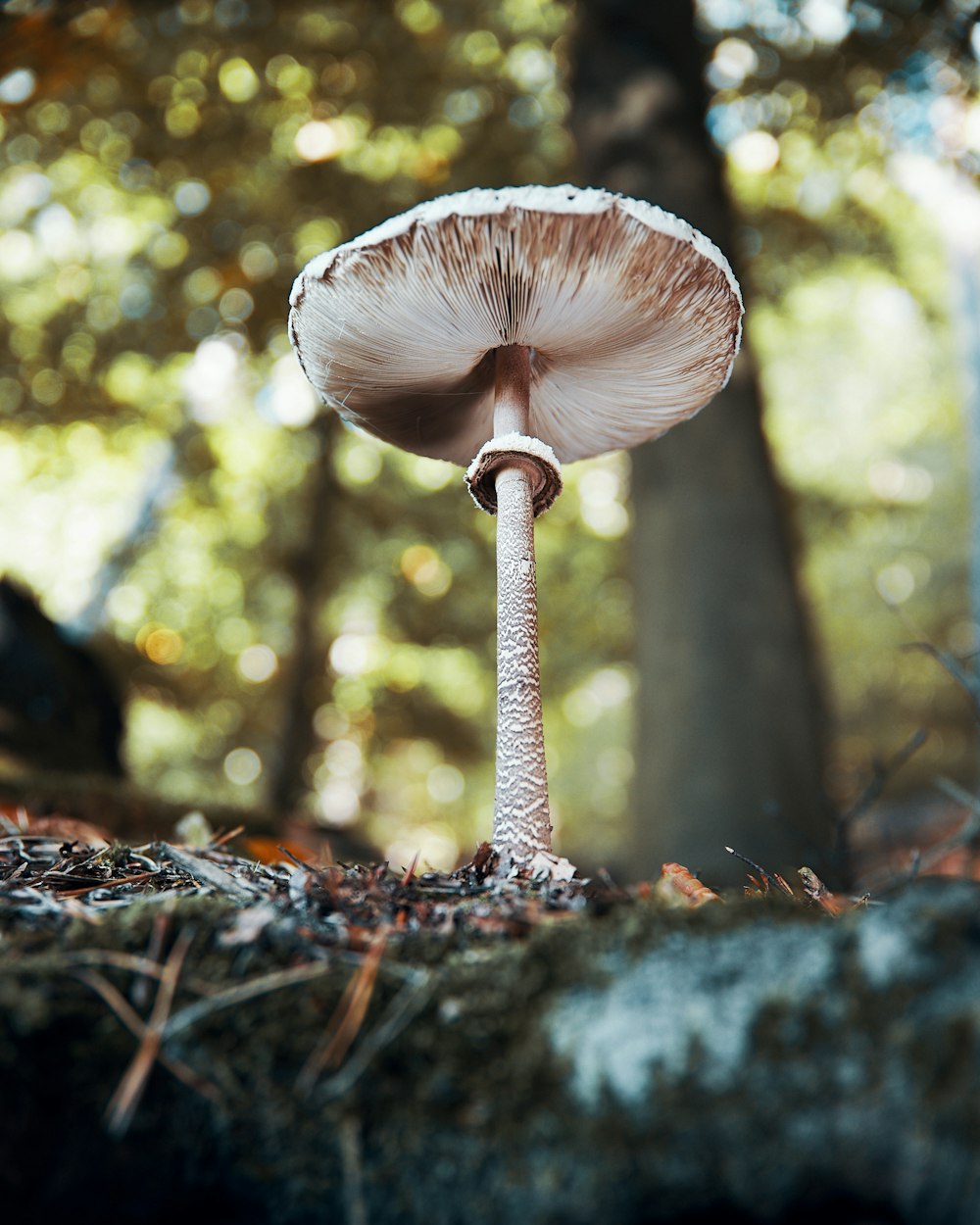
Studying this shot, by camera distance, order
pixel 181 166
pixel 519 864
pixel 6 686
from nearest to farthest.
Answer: pixel 519 864 < pixel 6 686 < pixel 181 166

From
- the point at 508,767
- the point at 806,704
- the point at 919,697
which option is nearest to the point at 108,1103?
the point at 508,767

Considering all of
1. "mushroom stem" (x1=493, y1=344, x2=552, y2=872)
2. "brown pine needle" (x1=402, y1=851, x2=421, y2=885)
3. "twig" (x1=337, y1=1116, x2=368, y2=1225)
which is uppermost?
"mushroom stem" (x1=493, y1=344, x2=552, y2=872)

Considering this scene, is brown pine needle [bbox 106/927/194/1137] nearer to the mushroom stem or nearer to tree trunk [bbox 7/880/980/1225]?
tree trunk [bbox 7/880/980/1225]

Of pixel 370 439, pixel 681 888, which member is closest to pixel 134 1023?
pixel 681 888

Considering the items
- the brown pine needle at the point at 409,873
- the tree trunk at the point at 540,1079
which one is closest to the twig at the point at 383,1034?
the tree trunk at the point at 540,1079

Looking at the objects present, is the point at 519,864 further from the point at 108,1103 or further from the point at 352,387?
the point at 352,387

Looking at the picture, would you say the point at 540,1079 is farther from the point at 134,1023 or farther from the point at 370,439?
the point at 370,439

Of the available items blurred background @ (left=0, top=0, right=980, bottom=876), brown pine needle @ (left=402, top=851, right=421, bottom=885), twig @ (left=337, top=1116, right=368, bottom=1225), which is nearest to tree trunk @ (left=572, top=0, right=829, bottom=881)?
blurred background @ (left=0, top=0, right=980, bottom=876)
